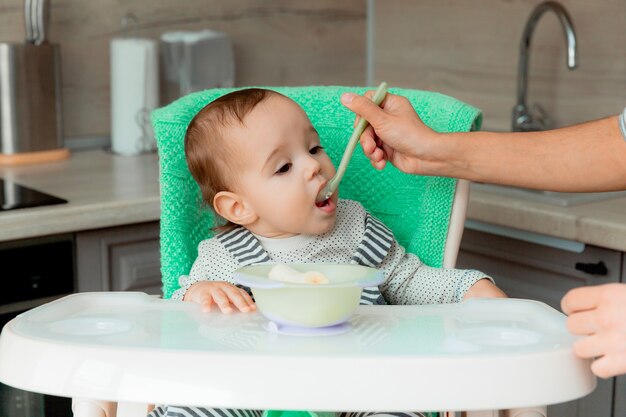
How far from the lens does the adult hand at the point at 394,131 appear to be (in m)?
1.51

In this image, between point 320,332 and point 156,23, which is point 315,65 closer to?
point 156,23

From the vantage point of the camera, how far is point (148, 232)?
2.10 m

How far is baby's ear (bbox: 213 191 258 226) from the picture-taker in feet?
A: 5.18

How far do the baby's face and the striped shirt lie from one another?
0.05 m

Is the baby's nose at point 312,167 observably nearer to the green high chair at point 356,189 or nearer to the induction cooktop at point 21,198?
the green high chair at point 356,189

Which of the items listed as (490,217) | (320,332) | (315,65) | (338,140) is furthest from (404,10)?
(320,332)

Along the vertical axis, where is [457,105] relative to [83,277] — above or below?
above

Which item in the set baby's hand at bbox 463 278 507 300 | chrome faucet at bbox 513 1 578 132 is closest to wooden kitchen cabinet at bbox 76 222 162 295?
baby's hand at bbox 463 278 507 300

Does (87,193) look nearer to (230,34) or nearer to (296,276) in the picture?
(230,34)

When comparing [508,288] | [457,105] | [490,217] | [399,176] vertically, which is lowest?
[508,288]

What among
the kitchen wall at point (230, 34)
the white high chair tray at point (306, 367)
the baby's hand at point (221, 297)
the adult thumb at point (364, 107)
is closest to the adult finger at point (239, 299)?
the baby's hand at point (221, 297)

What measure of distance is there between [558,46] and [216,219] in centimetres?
120

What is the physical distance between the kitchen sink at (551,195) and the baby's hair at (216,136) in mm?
719

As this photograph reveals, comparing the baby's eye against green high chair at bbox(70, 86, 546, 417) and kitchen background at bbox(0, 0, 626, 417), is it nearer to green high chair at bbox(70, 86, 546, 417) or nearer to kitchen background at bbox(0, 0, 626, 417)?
green high chair at bbox(70, 86, 546, 417)
